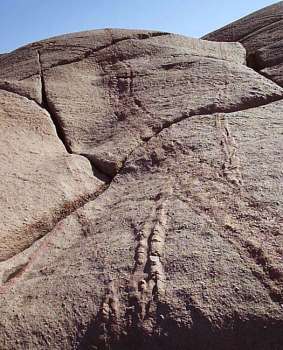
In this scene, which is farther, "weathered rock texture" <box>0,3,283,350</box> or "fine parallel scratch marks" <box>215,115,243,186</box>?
"fine parallel scratch marks" <box>215,115,243,186</box>

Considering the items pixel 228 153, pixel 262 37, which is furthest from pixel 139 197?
pixel 262 37

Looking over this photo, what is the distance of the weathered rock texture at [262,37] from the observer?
379 centimetres

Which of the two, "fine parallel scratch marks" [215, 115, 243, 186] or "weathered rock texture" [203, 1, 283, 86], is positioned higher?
"weathered rock texture" [203, 1, 283, 86]

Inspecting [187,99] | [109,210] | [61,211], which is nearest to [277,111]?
[187,99]

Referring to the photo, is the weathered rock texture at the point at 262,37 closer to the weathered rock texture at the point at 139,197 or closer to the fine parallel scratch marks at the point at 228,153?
the weathered rock texture at the point at 139,197

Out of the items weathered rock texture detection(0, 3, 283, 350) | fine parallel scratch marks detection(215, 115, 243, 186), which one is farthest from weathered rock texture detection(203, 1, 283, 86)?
fine parallel scratch marks detection(215, 115, 243, 186)

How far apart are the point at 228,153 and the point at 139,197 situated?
1.68ft

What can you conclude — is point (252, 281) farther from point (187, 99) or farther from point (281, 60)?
point (281, 60)

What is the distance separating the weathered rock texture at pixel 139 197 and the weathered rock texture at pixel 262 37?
16 centimetres

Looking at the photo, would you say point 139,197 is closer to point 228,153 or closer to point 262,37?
point 228,153

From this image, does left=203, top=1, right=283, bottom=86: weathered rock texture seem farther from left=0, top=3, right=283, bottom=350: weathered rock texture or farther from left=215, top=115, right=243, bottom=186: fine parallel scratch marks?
left=215, top=115, right=243, bottom=186: fine parallel scratch marks

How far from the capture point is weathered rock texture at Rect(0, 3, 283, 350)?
77.5 inches

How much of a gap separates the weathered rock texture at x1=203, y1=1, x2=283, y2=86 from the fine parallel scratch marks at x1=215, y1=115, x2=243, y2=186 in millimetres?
789

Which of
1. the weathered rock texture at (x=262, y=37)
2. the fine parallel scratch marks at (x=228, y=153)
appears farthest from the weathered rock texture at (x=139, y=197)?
the weathered rock texture at (x=262, y=37)
